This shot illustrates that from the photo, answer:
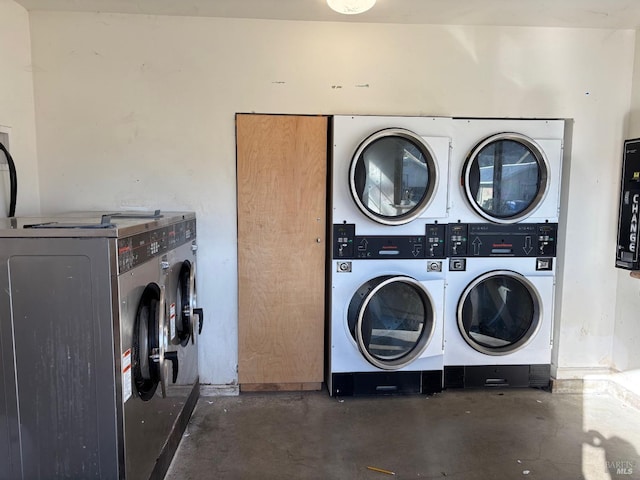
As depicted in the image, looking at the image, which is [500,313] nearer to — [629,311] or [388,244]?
[629,311]

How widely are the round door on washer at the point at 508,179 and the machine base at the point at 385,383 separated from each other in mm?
1166

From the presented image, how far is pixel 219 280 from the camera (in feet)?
9.96

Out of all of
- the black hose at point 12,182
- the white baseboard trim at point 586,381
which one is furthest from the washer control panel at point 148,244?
the white baseboard trim at point 586,381

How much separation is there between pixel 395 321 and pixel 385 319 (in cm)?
7

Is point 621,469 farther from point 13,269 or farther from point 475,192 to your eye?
point 13,269

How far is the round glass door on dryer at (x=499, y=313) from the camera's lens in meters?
3.03

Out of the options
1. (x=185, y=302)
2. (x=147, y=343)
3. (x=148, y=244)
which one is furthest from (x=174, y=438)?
(x=148, y=244)

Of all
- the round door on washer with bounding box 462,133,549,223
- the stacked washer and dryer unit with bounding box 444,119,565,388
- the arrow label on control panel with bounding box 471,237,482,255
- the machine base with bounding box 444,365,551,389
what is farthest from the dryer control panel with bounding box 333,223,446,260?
the machine base with bounding box 444,365,551,389

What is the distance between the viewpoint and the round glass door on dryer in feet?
9.94

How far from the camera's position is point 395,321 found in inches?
118

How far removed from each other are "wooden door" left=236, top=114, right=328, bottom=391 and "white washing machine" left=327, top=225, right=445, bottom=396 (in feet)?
0.57

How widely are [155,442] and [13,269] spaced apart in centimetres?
98

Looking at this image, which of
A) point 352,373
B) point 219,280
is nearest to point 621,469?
point 352,373

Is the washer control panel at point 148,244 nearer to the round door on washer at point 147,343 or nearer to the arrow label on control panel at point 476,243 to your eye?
the round door on washer at point 147,343
